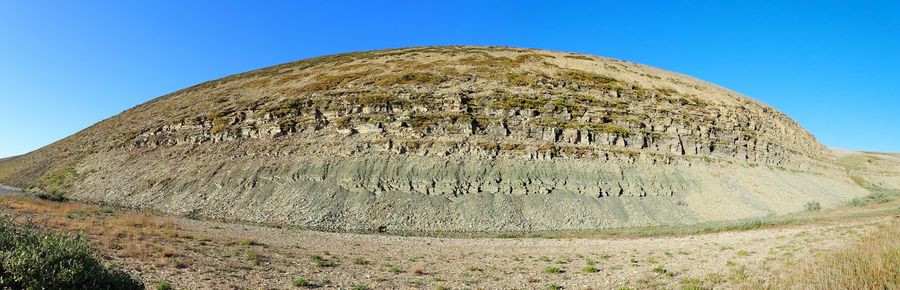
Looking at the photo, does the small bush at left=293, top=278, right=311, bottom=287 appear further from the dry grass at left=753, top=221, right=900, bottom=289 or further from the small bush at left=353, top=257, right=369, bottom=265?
the dry grass at left=753, top=221, right=900, bottom=289

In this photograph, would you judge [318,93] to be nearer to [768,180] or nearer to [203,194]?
[203,194]

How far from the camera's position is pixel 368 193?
135 feet

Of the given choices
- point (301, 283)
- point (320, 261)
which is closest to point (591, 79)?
point (320, 261)

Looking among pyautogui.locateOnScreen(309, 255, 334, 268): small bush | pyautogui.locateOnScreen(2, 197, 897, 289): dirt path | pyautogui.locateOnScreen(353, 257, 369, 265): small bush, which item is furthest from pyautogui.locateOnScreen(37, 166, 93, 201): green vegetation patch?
pyautogui.locateOnScreen(353, 257, 369, 265): small bush

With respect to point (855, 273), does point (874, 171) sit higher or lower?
higher

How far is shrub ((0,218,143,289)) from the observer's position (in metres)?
7.71

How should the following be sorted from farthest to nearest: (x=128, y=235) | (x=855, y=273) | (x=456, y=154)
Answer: (x=456, y=154)
(x=128, y=235)
(x=855, y=273)

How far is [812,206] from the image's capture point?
45.7 m

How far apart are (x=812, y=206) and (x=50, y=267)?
61937 millimetres

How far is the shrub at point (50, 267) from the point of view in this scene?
25.3ft

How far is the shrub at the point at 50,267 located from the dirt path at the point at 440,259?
4.43 metres

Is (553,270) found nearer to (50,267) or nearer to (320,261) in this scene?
(320,261)

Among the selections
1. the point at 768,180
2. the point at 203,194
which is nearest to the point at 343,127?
the point at 203,194

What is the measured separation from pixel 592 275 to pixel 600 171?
3210 cm
